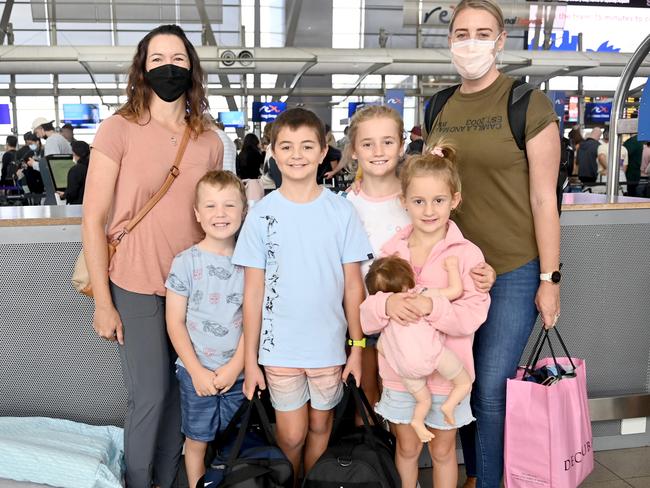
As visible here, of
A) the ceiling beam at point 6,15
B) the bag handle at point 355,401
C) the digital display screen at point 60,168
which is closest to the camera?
the bag handle at point 355,401

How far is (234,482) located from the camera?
6.23ft

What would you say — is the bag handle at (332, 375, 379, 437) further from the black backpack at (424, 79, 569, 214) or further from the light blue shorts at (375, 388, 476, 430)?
the black backpack at (424, 79, 569, 214)

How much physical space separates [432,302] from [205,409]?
2.76ft

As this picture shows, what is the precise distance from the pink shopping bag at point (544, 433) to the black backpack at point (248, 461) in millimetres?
738

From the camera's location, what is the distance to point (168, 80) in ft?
6.72

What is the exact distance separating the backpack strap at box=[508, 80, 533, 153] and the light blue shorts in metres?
0.83

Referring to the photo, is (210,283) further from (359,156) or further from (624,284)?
(624,284)

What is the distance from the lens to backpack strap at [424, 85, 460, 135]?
2.23 meters

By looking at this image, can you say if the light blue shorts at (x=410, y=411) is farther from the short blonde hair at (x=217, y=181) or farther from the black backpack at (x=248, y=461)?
the short blonde hair at (x=217, y=181)

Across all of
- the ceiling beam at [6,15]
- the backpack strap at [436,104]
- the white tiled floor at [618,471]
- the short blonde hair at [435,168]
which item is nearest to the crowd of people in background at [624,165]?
the white tiled floor at [618,471]

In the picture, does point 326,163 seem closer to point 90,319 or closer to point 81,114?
point 90,319

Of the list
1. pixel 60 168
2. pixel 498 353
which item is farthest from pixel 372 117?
pixel 60 168

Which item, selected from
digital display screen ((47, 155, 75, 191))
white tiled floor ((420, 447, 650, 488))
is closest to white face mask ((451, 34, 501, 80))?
white tiled floor ((420, 447, 650, 488))

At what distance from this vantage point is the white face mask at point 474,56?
6.68 ft
